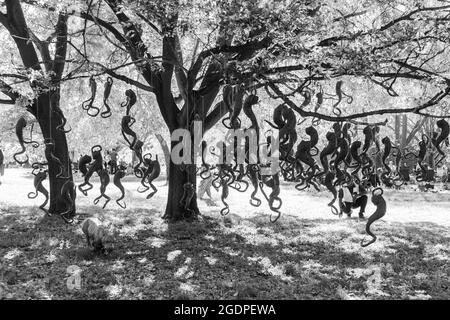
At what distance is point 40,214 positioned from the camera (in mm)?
11922

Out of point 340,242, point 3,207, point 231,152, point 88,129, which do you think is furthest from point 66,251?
point 88,129

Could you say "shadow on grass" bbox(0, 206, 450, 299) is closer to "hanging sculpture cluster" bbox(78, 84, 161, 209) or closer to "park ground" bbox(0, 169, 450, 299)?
"park ground" bbox(0, 169, 450, 299)

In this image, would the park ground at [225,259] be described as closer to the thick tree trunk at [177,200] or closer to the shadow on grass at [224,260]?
the shadow on grass at [224,260]

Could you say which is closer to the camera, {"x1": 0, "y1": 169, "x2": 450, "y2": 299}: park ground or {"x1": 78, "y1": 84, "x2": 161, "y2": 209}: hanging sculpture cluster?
{"x1": 78, "y1": 84, "x2": 161, "y2": 209}: hanging sculpture cluster

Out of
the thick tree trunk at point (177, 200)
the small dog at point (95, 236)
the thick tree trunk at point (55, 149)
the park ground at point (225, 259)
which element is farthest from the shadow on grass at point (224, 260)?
the thick tree trunk at point (55, 149)

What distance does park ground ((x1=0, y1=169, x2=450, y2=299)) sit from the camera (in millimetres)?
6470

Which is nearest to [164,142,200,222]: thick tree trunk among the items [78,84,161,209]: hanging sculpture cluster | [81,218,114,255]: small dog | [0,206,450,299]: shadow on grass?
[0,206,450,299]: shadow on grass

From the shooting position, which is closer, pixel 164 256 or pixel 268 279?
pixel 268 279

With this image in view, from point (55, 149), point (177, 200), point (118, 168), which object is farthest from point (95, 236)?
point (55, 149)

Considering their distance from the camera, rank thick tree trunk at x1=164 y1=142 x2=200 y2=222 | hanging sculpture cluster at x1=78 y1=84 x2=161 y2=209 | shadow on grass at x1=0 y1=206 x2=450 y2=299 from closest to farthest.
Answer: hanging sculpture cluster at x1=78 y1=84 x2=161 y2=209
shadow on grass at x1=0 y1=206 x2=450 y2=299
thick tree trunk at x1=164 y1=142 x2=200 y2=222

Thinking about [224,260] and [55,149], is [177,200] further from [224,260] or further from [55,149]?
[55,149]

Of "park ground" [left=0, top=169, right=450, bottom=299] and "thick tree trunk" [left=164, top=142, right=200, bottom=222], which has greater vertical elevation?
"thick tree trunk" [left=164, top=142, right=200, bottom=222]

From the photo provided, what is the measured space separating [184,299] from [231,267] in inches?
66.9

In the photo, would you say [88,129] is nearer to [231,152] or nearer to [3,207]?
[3,207]
